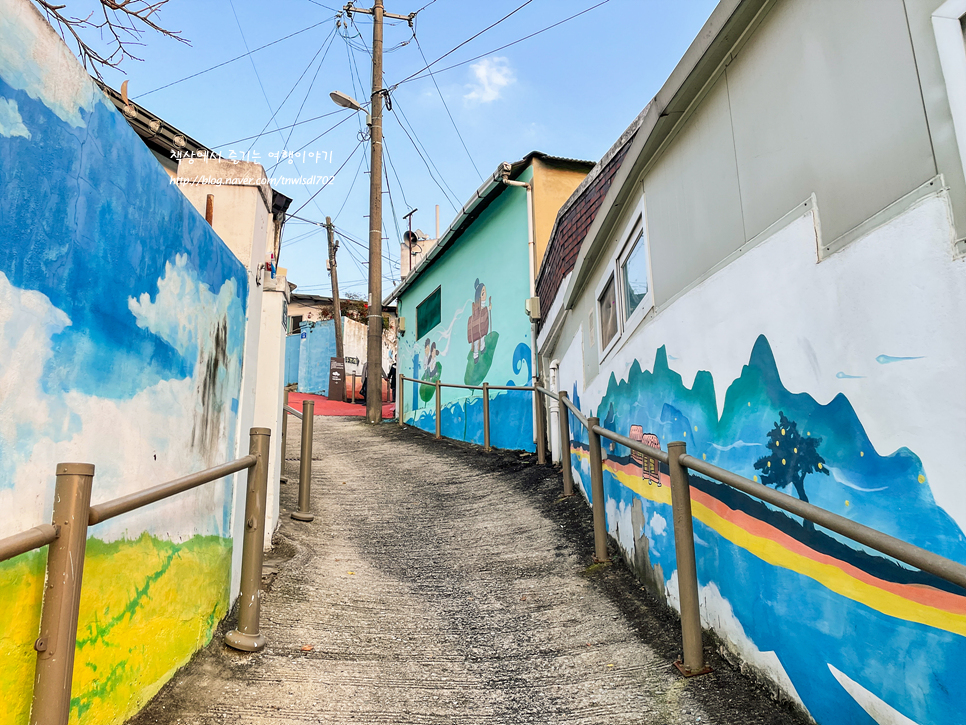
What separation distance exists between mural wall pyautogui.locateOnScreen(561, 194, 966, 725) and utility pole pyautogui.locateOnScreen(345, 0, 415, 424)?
10.2 meters

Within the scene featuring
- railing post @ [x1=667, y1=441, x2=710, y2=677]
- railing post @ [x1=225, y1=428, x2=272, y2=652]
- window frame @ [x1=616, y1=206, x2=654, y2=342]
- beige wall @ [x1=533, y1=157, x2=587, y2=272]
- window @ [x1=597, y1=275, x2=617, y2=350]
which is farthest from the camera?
beige wall @ [x1=533, y1=157, x2=587, y2=272]

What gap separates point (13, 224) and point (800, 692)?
101 inches

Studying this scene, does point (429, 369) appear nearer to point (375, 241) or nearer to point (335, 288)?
point (375, 241)

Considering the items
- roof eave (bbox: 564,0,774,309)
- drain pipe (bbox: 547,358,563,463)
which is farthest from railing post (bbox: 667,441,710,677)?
drain pipe (bbox: 547,358,563,463)

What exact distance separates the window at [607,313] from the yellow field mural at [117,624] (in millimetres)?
2882

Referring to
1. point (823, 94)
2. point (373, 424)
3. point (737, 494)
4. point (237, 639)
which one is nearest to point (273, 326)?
point (237, 639)

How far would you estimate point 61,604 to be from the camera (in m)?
1.52

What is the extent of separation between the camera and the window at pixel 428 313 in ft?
39.6

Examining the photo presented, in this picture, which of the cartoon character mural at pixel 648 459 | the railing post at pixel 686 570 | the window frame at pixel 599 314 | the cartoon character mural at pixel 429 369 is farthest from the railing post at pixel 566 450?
the cartoon character mural at pixel 429 369

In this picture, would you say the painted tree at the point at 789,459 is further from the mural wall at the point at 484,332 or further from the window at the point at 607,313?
the mural wall at the point at 484,332

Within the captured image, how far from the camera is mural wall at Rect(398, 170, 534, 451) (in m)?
8.35

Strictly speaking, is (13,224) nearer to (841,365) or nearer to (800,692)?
(841,365)

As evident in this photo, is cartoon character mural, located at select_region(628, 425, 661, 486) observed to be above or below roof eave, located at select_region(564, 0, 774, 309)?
below

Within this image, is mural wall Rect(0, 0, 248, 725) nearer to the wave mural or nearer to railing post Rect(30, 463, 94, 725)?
railing post Rect(30, 463, 94, 725)
